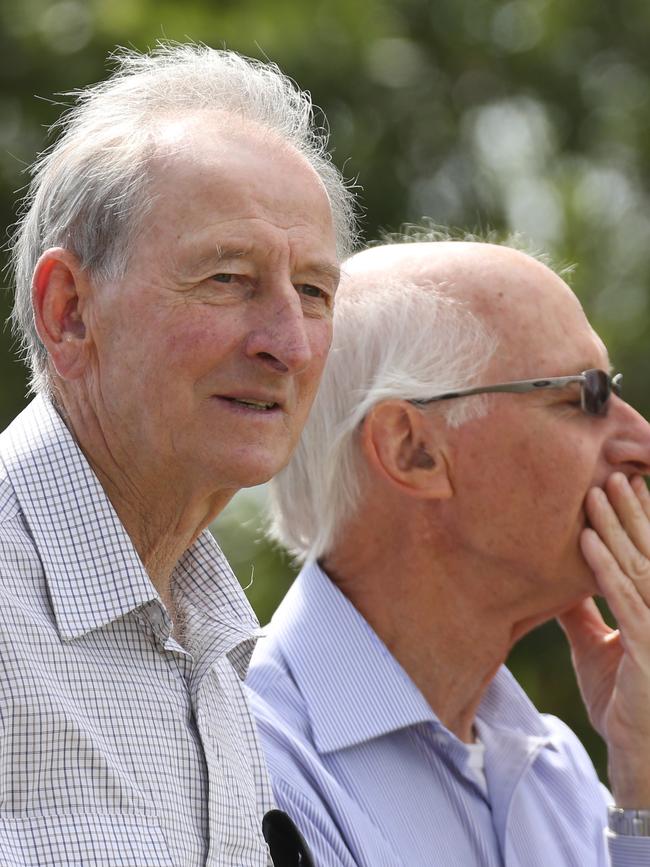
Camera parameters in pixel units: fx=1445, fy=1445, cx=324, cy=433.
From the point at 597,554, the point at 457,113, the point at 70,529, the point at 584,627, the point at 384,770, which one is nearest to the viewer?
the point at 70,529

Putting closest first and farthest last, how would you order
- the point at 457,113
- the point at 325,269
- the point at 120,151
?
the point at 120,151, the point at 325,269, the point at 457,113

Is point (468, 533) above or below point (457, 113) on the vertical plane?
below

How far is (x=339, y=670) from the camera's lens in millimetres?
3041

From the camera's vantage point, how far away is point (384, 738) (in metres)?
3.02

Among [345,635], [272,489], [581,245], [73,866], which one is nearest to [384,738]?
[345,635]

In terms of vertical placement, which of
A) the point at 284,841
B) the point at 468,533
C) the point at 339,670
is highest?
the point at 468,533

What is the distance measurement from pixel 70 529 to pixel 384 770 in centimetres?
110

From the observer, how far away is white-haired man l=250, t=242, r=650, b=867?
121 inches

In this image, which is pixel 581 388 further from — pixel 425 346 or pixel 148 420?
pixel 148 420

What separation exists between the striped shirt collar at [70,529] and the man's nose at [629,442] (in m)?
1.35

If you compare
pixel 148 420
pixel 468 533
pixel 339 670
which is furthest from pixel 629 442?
pixel 148 420

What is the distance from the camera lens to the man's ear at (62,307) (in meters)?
2.23

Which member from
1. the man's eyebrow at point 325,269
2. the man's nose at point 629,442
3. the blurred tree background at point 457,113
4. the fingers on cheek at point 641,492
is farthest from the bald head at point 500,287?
the blurred tree background at point 457,113

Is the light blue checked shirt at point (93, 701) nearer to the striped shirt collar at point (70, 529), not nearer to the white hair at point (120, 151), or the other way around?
the striped shirt collar at point (70, 529)
